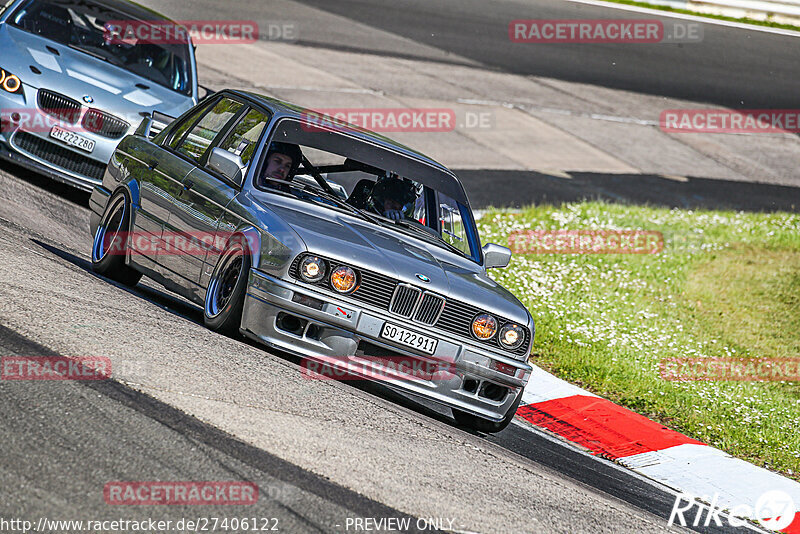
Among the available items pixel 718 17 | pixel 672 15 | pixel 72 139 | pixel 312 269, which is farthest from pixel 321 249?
pixel 718 17

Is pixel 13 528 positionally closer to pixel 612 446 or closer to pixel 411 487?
pixel 411 487

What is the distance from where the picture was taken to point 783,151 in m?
21.7

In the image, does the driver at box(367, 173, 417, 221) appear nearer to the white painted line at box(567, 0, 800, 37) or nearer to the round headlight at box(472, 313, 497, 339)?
the round headlight at box(472, 313, 497, 339)

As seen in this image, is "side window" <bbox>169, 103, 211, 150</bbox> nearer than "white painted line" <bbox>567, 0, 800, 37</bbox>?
Yes

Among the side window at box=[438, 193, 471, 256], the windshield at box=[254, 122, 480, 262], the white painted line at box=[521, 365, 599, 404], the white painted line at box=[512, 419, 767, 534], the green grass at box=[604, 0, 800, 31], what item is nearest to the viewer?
the white painted line at box=[512, 419, 767, 534]

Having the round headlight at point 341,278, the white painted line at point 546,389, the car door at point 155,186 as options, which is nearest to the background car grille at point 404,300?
the round headlight at point 341,278

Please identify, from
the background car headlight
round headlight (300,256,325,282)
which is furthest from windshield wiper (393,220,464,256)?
the background car headlight

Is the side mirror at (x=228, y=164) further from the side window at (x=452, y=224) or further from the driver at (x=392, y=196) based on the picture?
the side window at (x=452, y=224)

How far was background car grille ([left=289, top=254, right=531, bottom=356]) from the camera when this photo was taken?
6195 millimetres

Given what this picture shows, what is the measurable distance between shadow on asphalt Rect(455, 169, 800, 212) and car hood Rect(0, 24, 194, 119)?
4.86m

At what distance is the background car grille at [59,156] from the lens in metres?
9.71

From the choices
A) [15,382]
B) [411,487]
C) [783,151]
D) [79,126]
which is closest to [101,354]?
[15,382]

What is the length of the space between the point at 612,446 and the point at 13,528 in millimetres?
4790

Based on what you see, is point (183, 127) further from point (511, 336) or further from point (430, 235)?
point (511, 336)
